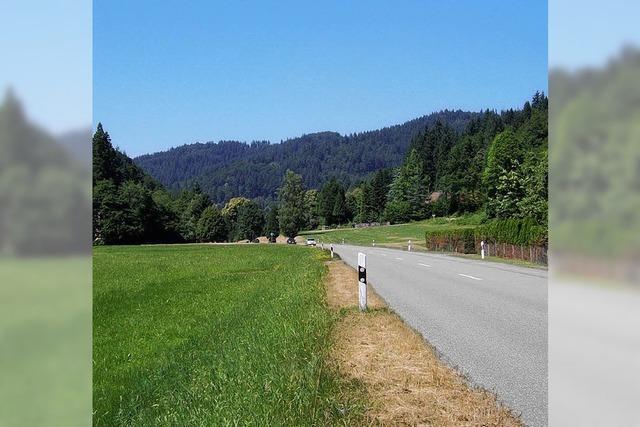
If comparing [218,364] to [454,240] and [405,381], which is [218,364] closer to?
[405,381]

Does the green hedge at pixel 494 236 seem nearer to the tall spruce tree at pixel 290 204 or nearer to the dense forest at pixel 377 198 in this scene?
the dense forest at pixel 377 198

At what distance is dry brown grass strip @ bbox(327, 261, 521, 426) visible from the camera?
193 inches

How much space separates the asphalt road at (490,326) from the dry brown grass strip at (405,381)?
0.29 m

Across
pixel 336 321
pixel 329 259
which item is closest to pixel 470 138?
pixel 329 259

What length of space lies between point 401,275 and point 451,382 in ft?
57.2

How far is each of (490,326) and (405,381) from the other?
188 inches

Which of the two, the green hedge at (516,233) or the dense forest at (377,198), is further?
the dense forest at (377,198)

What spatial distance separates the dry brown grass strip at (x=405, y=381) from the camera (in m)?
4.91

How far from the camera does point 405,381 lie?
241 inches
